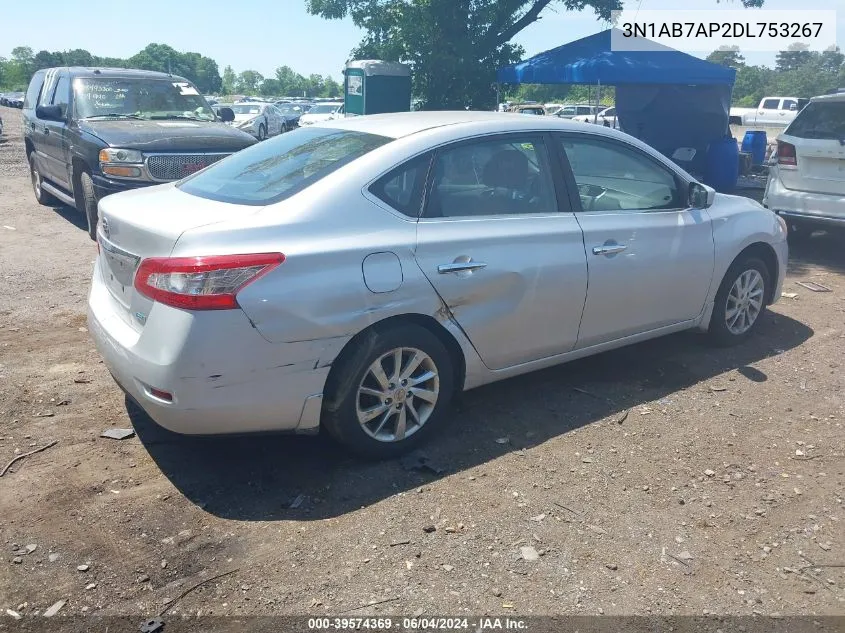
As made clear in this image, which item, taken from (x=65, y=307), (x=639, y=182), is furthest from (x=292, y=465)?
(x=65, y=307)

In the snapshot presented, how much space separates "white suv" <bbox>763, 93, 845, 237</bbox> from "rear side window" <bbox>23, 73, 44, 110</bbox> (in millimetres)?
9718

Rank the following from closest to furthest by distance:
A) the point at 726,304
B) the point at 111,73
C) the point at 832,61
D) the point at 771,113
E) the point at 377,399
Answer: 1. the point at 377,399
2. the point at 726,304
3. the point at 111,73
4. the point at 771,113
5. the point at 832,61

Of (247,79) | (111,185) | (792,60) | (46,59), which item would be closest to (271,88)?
(46,59)

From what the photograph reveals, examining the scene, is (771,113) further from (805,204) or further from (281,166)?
(281,166)

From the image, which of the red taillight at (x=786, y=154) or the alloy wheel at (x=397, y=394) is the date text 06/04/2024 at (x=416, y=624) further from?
the red taillight at (x=786, y=154)

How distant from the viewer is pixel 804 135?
8.33m

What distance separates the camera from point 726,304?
5.35 meters

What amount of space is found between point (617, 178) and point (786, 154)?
4754 mm

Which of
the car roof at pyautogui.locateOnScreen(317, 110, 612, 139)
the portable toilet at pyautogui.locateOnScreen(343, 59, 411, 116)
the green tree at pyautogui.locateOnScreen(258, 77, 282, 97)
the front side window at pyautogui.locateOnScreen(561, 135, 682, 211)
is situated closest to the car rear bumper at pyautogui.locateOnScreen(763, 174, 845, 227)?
the front side window at pyautogui.locateOnScreen(561, 135, 682, 211)

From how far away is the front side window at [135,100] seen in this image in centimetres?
910

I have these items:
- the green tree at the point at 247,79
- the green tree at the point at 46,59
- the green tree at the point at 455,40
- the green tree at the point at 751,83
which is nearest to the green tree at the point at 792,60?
the green tree at the point at 751,83

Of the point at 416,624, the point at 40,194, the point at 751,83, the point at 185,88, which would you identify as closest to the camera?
the point at 416,624

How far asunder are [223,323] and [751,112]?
129 feet

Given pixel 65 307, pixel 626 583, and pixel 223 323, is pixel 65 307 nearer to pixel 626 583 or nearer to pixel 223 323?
pixel 223 323
